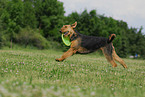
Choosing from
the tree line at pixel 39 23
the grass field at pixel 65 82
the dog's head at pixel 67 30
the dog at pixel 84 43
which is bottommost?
the grass field at pixel 65 82

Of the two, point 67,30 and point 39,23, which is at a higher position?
point 39,23

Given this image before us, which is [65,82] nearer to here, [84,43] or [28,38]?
[84,43]

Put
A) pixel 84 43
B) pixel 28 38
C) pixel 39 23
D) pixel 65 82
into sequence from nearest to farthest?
pixel 65 82
pixel 84 43
pixel 28 38
pixel 39 23

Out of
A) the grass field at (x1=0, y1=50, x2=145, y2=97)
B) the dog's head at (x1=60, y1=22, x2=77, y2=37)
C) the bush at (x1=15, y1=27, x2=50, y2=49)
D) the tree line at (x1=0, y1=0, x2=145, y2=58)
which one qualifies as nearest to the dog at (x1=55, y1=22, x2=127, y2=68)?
the dog's head at (x1=60, y1=22, x2=77, y2=37)

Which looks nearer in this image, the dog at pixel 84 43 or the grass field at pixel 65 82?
the grass field at pixel 65 82

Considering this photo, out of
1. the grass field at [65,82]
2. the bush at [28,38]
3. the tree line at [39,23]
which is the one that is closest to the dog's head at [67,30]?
the grass field at [65,82]

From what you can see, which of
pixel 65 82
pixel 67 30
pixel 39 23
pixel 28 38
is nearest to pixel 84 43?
pixel 67 30

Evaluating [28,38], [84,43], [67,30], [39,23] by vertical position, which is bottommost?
[84,43]

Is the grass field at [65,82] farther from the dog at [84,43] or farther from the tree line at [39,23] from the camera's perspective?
the tree line at [39,23]

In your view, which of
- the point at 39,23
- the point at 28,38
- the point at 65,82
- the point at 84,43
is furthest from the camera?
the point at 39,23

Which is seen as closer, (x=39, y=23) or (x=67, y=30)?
(x=67, y=30)

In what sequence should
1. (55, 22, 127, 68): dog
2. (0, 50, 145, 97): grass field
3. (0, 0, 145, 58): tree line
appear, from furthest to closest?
(0, 0, 145, 58): tree line, (55, 22, 127, 68): dog, (0, 50, 145, 97): grass field

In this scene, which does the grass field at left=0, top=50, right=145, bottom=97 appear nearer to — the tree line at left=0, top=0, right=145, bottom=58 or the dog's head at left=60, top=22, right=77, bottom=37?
the dog's head at left=60, top=22, right=77, bottom=37

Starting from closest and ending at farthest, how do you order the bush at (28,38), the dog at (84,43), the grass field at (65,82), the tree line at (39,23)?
the grass field at (65,82) < the dog at (84,43) < the tree line at (39,23) < the bush at (28,38)
